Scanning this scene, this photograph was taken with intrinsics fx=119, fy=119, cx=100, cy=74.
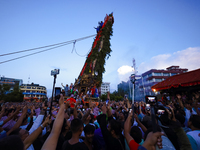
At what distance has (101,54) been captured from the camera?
24.0m

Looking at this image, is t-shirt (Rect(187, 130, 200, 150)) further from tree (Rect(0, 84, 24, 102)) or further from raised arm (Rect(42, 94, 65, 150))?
tree (Rect(0, 84, 24, 102))

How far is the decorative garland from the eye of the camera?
23547mm

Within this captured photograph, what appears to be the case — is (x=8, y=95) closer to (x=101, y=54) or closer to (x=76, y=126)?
(x=101, y=54)

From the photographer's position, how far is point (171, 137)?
10.2 feet

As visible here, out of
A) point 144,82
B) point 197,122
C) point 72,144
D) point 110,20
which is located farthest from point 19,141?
point 144,82

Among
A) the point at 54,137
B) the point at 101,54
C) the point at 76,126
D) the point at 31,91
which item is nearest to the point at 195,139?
the point at 76,126

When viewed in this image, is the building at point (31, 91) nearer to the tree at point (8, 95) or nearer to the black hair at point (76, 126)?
the tree at point (8, 95)

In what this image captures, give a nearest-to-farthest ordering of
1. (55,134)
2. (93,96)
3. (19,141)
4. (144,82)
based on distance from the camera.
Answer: (19,141) < (55,134) < (93,96) < (144,82)

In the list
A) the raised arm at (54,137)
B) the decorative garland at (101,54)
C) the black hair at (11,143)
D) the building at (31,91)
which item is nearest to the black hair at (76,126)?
the raised arm at (54,137)

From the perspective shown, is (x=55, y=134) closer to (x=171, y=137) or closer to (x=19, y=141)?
(x=19, y=141)

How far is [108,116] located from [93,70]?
19574mm

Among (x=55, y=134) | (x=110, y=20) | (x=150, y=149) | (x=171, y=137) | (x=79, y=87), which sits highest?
(x=110, y=20)

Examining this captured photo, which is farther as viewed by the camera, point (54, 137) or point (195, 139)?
point (195, 139)

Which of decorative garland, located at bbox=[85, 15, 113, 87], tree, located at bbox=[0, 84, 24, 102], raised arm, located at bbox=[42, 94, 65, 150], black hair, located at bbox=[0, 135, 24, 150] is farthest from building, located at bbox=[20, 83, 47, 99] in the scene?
black hair, located at bbox=[0, 135, 24, 150]
